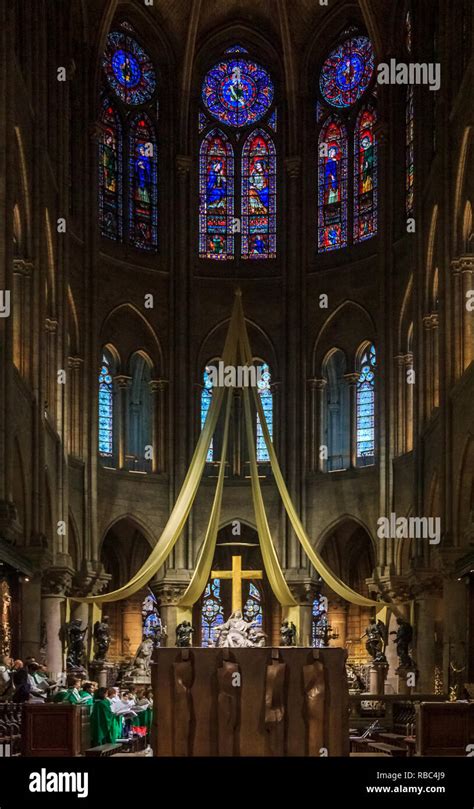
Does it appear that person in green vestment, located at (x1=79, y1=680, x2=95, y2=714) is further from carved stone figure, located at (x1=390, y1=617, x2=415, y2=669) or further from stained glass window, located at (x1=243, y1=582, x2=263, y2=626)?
stained glass window, located at (x1=243, y1=582, x2=263, y2=626)

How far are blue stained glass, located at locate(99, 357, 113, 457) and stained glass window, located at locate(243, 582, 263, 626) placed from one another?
22.0 feet

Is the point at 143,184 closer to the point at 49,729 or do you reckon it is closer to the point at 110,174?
the point at 110,174

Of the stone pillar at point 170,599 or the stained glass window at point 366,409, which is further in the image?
the stained glass window at point 366,409

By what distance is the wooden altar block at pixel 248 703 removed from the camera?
13820mm

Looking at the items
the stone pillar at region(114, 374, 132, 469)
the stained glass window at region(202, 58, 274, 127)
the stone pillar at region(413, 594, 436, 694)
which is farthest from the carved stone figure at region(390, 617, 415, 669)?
the stained glass window at region(202, 58, 274, 127)

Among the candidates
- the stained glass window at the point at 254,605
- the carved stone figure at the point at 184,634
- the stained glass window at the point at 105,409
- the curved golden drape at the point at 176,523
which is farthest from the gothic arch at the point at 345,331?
the carved stone figure at the point at 184,634

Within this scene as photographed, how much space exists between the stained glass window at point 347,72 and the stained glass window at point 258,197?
267cm

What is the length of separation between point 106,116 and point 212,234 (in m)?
5.16

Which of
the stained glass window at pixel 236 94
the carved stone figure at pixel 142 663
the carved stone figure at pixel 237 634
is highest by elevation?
the stained glass window at pixel 236 94

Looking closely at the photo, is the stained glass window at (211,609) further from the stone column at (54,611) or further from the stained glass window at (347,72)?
the stained glass window at (347,72)

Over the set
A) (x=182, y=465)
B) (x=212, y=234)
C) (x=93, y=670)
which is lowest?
(x=93, y=670)

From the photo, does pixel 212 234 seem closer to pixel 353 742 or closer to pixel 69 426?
pixel 69 426

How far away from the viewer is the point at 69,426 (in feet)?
139
